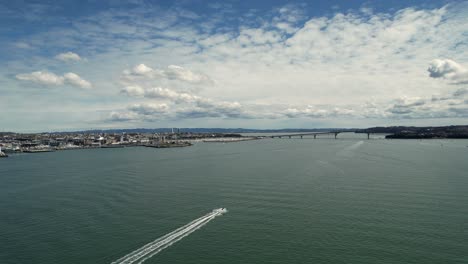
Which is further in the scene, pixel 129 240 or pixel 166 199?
pixel 166 199

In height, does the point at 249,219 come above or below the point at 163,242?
above

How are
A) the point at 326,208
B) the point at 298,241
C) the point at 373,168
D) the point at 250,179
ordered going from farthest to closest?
the point at 373,168 < the point at 250,179 < the point at 326,208 < the point at 298,241

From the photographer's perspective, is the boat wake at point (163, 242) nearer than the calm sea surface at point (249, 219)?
Yes

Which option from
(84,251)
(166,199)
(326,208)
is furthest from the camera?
(166,199)

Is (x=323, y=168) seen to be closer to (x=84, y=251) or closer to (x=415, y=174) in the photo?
(x=415, y=174)

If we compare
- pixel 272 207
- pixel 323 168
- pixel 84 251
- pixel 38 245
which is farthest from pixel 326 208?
pixel 323 168

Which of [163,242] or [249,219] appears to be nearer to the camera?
[163,242]

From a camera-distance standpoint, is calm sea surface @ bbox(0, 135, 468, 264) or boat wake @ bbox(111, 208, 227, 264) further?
calm sea surface @ bbox(0, 135, 468, 264)
